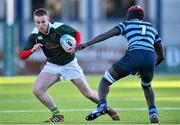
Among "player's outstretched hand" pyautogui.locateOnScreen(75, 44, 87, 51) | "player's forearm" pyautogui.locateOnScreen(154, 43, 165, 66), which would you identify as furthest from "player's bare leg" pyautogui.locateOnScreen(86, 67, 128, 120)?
"player's forearm" pyautogui.locateOnScreen(154, 43, 165, 66)

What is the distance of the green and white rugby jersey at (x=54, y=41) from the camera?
46.4 ft

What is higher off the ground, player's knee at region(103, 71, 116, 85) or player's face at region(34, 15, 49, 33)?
player's face at region(34, 15, 49, 33)

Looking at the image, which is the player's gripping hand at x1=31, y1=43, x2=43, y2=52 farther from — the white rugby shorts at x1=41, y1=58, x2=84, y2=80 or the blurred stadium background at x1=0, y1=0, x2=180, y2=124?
the blurred stadium background at x1=0, y1=0, x2=180, y2=124

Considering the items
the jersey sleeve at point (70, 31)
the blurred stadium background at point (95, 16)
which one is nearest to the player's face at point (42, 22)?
the jersey sleeve at point (70, 31)

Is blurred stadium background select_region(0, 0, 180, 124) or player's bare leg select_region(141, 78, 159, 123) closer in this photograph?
player's bare leg select_region(141, 78, 159, 123)

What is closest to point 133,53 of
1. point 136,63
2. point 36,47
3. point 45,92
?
point 136,63

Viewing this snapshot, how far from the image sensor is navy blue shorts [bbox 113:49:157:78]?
1323 cm

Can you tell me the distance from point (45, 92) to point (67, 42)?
3.16ft

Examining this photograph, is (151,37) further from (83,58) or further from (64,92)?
(83,58)

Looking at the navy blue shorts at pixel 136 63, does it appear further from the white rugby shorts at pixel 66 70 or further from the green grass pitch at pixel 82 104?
the white rugby shorts at pixel 66 70

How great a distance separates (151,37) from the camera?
13.3m

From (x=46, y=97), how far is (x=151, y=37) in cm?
211

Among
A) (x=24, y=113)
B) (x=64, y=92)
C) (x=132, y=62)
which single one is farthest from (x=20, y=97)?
A: (x=132, y=62)

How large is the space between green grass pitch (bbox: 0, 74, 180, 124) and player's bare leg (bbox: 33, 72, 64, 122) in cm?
21
